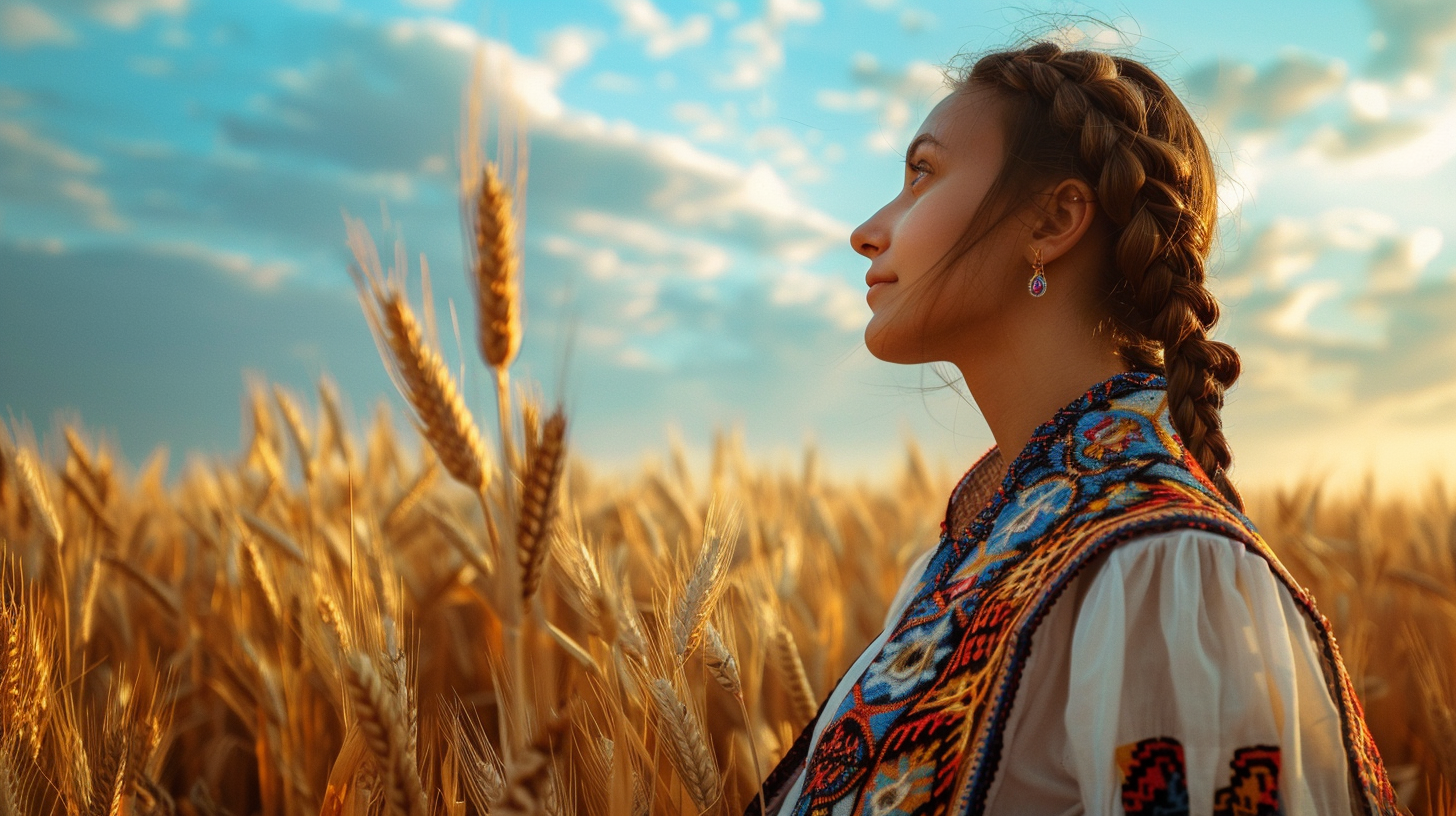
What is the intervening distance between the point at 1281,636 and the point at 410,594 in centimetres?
247

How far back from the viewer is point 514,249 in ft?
3.21

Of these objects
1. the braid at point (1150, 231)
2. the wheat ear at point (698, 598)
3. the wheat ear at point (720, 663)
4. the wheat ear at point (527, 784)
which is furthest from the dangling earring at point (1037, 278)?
the wheat ear at point (527, 784)

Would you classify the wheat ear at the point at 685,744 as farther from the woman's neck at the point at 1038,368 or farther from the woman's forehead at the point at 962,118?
the woman's forehead at the point at 962,118

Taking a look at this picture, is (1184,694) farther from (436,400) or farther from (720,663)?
(436,400)

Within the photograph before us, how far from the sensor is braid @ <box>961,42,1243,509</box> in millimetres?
1462

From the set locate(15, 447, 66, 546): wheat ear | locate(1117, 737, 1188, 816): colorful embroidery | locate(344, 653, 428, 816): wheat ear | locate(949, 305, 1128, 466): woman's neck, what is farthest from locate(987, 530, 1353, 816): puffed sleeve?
locate(15, 447, 66, 546): wheat ear

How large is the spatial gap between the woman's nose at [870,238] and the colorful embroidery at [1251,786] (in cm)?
98

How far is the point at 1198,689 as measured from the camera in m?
1.00

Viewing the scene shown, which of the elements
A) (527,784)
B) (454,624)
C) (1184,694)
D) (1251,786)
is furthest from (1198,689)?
(454,624)

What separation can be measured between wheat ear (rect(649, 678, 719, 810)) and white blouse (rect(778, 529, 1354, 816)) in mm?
459

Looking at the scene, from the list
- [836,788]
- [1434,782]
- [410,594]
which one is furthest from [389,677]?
[1434,782]

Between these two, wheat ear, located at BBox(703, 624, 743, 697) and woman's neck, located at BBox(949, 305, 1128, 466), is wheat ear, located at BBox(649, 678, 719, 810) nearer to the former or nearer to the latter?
wheat ear, located at BBox(703, 624, 743, 697)

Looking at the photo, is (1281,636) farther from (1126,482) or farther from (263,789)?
(263,789)

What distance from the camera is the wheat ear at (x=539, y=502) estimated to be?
89cm
